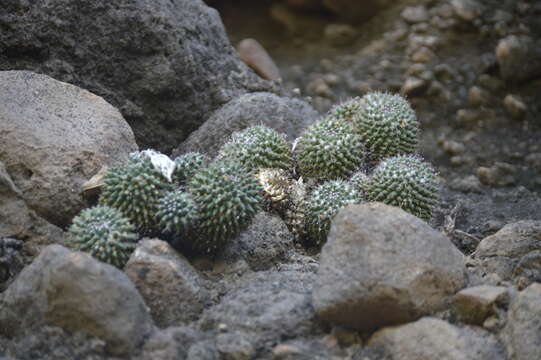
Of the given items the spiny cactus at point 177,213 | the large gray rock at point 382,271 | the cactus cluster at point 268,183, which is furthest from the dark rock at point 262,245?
the large gray rock at point 382,271

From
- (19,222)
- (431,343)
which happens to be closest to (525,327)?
(431,343)

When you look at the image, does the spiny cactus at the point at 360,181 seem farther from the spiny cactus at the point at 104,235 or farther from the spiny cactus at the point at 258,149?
the spiny cactus at the point at 104,235

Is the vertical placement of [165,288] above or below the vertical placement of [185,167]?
below

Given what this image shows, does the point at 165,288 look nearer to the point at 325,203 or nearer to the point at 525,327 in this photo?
the point at 325,203

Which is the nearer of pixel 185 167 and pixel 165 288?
pixel 165 288

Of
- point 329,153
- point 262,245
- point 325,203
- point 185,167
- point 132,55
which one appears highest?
point 132,55

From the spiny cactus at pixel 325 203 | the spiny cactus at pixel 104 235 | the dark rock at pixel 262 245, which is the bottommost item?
the dark rock at pixel 262 245

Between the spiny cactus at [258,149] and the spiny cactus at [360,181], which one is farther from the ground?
the spiny cactus at [258,149]
